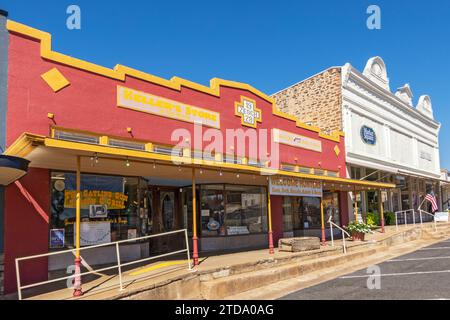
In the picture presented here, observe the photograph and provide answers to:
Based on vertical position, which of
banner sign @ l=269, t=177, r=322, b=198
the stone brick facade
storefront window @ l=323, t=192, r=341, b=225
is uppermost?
the stone brick facade

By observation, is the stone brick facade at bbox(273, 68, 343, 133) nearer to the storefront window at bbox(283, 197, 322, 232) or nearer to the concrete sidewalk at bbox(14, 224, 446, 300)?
the storefront window at bbox(283, 197, 322, 232)

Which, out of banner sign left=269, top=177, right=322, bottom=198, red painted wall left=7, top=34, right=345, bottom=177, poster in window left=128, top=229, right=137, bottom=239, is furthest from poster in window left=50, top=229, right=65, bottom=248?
banner sign left=269, top=177, right=322, bottom=198

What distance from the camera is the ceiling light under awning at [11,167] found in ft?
21.1

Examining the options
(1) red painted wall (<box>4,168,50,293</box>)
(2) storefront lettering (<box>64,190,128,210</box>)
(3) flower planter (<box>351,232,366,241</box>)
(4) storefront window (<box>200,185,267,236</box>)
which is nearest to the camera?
(1) red painted wall (<box>4,168,50,293</box>)

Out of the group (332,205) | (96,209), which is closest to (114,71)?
(96,209)

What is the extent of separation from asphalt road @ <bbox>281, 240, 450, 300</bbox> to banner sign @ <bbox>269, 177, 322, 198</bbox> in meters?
3.21

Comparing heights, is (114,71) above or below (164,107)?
above

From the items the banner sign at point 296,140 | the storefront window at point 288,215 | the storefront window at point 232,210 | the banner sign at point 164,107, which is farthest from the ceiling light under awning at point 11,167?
the storefront window at point 288,215

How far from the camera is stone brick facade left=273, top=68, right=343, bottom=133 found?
828 inches

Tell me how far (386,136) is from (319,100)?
6.02 m

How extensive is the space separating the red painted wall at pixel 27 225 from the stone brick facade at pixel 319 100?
16201 millimetres

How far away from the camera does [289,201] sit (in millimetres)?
16469

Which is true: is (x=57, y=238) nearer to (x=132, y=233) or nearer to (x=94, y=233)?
(x=94, y=233)

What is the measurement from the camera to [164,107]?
455 inches
